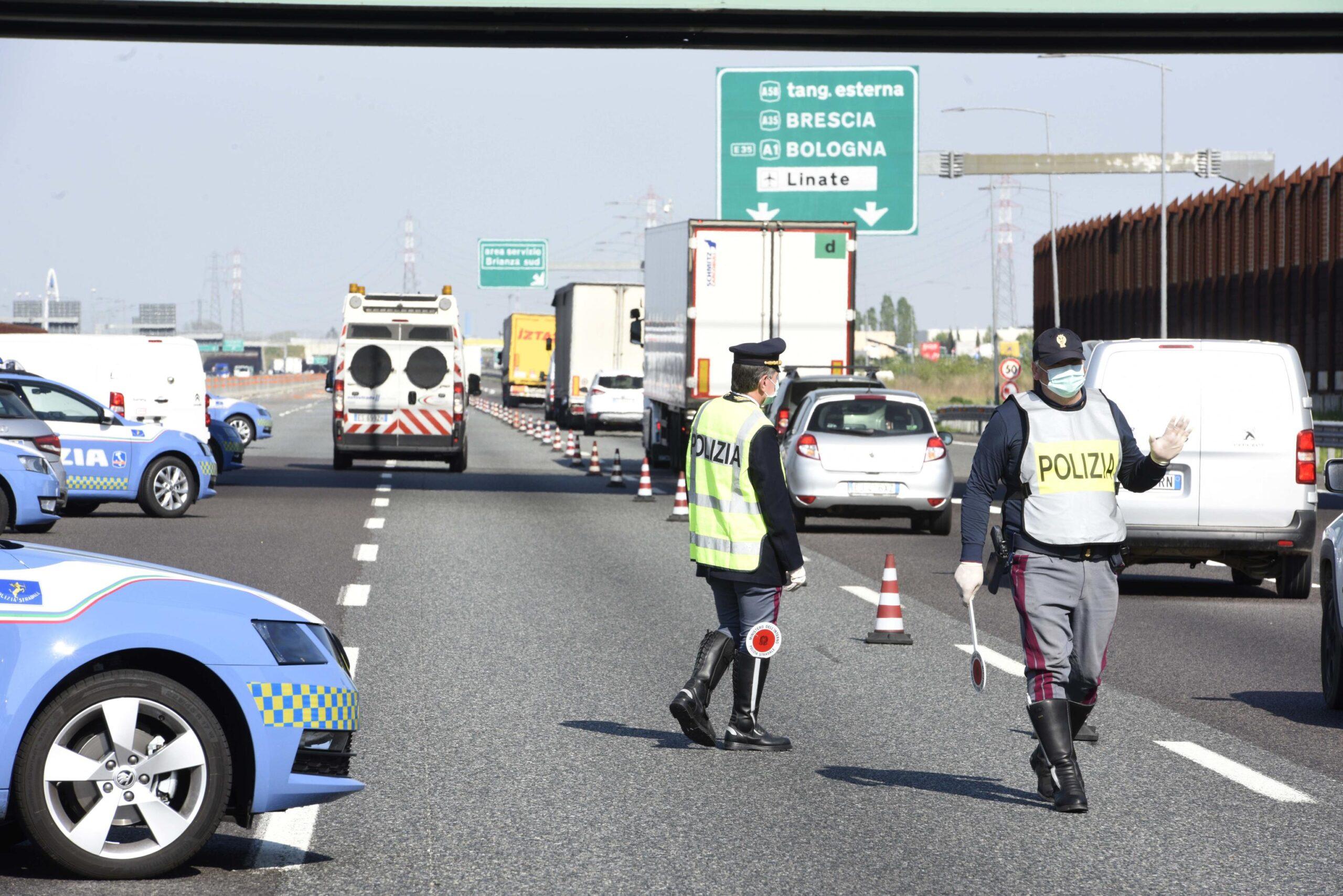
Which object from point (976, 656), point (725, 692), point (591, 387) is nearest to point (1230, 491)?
point (725, 692)

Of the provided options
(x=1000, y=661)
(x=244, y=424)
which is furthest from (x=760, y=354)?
(x=244, y=424)

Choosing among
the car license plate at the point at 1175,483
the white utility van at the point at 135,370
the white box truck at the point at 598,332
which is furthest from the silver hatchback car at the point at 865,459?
the white box truck at the point at 598,332

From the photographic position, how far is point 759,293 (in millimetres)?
27344

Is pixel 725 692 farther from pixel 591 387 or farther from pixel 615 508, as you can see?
pixel 591 387

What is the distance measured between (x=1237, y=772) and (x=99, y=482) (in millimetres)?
15671

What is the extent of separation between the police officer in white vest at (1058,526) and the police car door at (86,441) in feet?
50.5

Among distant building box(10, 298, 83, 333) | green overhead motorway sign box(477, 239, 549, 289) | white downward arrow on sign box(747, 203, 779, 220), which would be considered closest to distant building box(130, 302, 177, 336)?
distant building box(10, 298, 83, 333)

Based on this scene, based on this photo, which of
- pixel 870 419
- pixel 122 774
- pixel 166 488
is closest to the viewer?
pixel 122 774

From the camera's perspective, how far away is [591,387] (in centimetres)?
4672

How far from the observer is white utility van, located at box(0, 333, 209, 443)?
2659cm

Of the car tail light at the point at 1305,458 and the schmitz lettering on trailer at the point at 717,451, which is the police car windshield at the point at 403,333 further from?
the schmitz lettering on trailer at the point at 717,451

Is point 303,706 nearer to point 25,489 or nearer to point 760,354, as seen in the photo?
point 760,354

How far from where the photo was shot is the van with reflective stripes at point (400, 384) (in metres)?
30.9

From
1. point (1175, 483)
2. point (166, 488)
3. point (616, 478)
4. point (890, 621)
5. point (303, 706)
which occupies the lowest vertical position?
point (616, 478)
